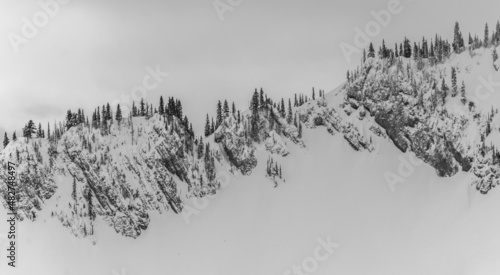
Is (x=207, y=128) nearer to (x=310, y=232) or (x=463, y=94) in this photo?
(x=310, y=232)

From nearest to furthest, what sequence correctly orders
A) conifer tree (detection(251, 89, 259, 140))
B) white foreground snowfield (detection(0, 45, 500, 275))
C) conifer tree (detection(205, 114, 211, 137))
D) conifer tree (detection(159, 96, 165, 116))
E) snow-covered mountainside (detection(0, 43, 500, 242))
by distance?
white foreground snowfield (detection(0, 45, 500, 275))
snow-covered mountainside (detection(0, 43, 500, 242))
conifer tree (detection(251, 89, 259, 140))
conifer tree (detection(159, 96, 165, 116))
conifer tree (detection(205, 114, 211, 137))

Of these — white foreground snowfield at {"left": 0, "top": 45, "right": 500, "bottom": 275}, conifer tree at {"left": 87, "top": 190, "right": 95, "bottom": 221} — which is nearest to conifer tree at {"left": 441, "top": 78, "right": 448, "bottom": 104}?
white foreground snowfield at {"left": 0, "top": 45, "right": 500, "bottom": 275}

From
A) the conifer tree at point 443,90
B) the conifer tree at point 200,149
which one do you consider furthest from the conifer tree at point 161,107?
the conifer tree at point 443,90

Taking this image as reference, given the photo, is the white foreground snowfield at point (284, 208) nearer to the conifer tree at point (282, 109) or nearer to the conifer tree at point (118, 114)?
the conifer tree at point (118, 114)

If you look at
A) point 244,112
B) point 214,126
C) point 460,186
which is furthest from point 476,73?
point 214,126

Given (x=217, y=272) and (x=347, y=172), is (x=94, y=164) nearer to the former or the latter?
(x=217, y=272)

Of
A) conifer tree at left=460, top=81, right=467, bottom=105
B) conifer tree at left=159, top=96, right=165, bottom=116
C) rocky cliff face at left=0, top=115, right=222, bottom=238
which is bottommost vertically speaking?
rocky cliff face at left=0, top=115, right=222, bottom=238

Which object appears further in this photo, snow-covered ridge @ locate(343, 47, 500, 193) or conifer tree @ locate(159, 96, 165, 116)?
conifer tree @ locate(159, 96, 165, 116)

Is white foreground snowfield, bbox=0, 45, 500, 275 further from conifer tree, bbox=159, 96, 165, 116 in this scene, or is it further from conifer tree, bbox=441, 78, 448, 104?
conifer tree, bbox=159, 96, 165, 116

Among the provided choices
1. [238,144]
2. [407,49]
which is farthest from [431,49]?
[238,144]
